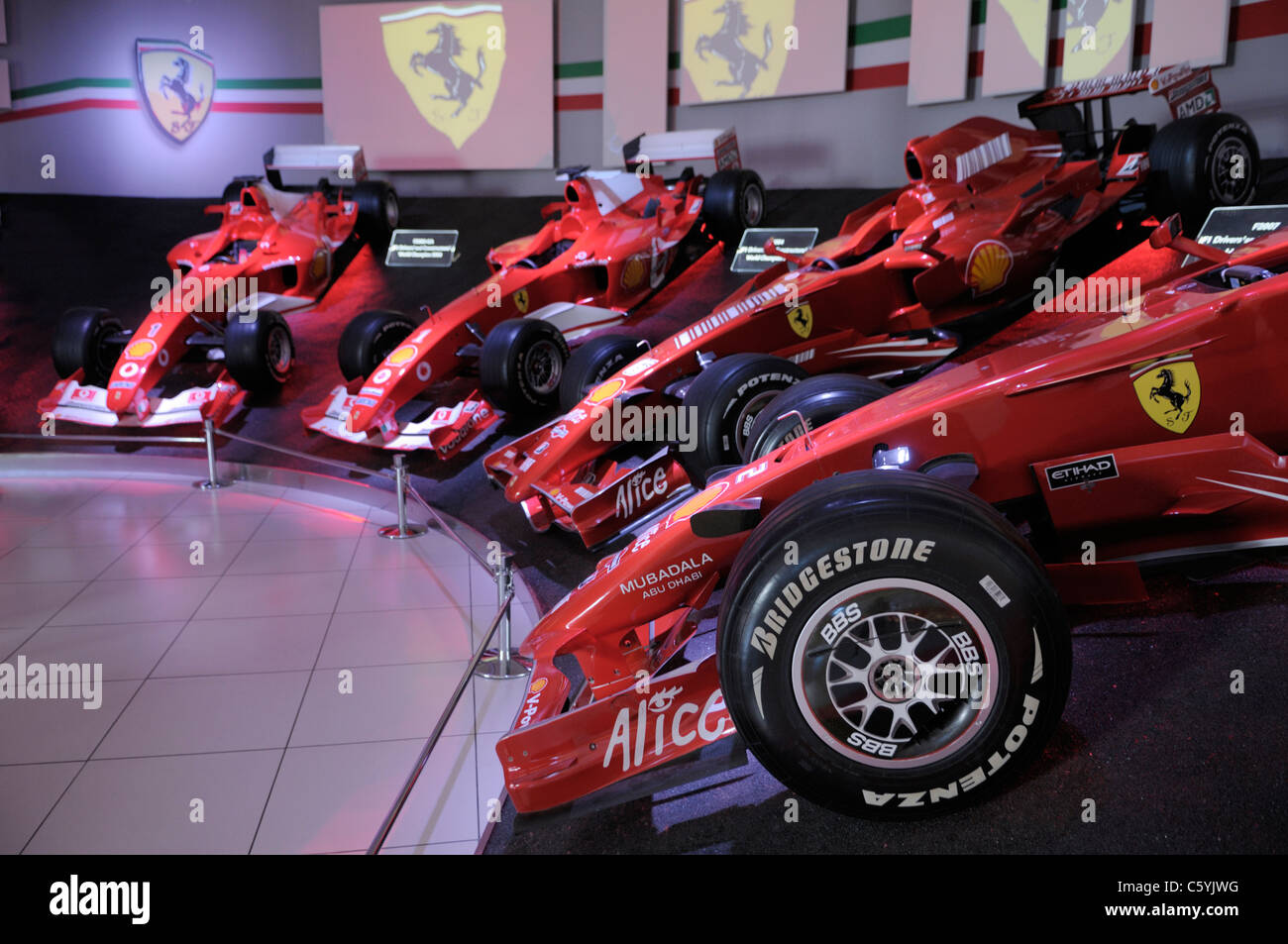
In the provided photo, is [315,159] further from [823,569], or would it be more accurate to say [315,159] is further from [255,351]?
[823,569]

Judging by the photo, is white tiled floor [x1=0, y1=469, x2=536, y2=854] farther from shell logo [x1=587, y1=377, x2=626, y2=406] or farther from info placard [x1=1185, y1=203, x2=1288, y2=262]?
info placard [x1=1185, y1=203, x2=1288, y2=262]

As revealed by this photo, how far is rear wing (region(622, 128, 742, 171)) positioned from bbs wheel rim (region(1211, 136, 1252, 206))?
3.68 m

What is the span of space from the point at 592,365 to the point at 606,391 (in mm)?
577

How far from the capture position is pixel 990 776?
6.48 ft

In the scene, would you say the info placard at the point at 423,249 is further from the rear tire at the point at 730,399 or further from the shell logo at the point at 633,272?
the rear tire at the point at 730,399

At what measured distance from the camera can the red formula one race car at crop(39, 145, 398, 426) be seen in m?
6.64

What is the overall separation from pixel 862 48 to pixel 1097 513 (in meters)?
7.49

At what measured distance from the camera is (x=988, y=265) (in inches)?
192

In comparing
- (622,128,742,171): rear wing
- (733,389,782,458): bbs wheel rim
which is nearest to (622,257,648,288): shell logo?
(622,128,742,171): rear wing

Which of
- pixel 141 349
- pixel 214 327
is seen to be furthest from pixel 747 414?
pixel 214 327

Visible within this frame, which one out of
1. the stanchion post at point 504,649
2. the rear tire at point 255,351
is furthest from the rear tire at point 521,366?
the stanchion post at point 504,649

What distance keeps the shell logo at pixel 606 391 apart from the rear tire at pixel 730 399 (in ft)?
2.12
